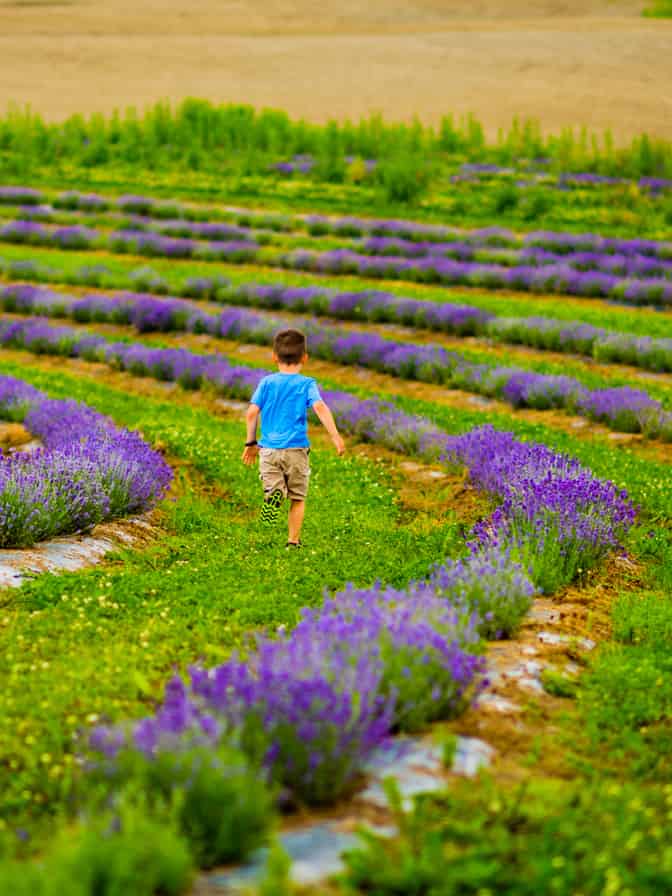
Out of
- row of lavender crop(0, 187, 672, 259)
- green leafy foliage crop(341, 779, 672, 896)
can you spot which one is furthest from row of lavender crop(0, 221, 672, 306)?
green leafy foliage crop(341, 779, 672, 896)

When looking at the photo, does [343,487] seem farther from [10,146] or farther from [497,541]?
[10,146]

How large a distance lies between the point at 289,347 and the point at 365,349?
23.8ft

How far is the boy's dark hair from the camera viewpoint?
23.1 feet

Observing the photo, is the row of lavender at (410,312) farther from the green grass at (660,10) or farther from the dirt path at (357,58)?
the green grass at (660,10)

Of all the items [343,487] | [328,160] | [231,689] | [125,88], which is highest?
[125,88]

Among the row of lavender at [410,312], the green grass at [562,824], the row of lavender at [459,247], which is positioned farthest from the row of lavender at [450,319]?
the green grass at [562,824]

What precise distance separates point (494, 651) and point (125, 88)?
5413 centimetres

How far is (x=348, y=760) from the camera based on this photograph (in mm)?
3469

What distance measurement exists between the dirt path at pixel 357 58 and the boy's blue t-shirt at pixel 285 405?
2898cm

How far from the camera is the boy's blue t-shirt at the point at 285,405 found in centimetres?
709

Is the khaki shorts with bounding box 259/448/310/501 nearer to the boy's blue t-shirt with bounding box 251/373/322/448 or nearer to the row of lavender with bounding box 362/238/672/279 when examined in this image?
the boy's blue t-shirt with bounding box 251/373/322/448

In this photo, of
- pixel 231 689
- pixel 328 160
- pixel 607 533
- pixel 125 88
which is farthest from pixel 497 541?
pixel 125 88

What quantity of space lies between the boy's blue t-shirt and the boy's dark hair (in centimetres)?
11

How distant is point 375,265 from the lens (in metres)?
20.2
